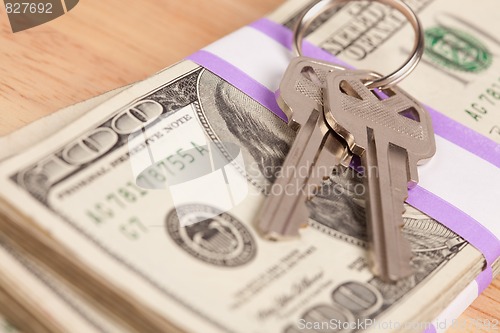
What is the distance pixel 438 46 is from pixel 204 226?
0.40 metres

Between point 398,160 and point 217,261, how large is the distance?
7.9 inches

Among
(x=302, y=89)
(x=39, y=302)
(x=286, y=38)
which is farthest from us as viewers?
(x=286, y=38)

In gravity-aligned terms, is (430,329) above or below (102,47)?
below

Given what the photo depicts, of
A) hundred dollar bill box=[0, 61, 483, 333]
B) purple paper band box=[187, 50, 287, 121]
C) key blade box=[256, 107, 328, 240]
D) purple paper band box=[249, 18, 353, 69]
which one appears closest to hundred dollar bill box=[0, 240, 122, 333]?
hundred dollar bill box=[0, 61, 483, 333]

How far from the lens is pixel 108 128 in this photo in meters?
0.62

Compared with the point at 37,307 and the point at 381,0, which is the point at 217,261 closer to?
the point at 37,307

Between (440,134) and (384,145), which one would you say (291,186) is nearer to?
(384,145)

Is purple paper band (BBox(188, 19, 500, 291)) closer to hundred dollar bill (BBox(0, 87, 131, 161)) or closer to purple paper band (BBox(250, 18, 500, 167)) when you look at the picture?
purple paper band (BBox(250, 18, 500, 167))

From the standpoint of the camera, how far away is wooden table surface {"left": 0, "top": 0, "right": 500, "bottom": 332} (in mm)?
721

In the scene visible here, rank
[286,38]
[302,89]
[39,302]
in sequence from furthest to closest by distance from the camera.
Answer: [286,38] < [302,89] < [39,302]

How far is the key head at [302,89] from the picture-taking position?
25.1 inches

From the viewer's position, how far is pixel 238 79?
696 mm

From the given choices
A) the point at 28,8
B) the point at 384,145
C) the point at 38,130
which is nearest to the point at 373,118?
the point at 384,145

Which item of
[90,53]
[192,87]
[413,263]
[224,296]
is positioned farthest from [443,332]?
[90,53]
